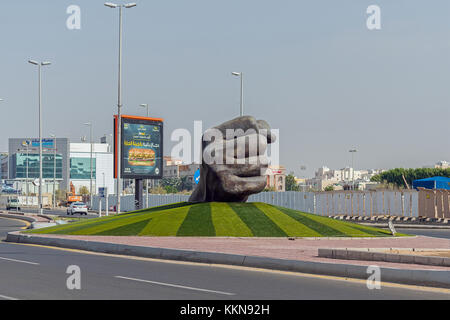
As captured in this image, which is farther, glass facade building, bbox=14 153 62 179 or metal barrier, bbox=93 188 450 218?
glass facade building, bbox=14 153 62 179

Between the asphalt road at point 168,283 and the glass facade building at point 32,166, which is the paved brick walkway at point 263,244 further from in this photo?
the glass facade building at point 32,166

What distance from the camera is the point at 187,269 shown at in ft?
55.1

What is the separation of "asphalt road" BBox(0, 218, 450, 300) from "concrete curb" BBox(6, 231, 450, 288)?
0.50 m

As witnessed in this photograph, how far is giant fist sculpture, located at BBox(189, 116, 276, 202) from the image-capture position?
3033 centimetres

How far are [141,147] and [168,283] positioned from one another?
122 ft

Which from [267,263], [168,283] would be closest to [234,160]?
[267,263]

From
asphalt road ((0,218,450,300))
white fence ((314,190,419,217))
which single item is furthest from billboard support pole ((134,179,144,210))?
asphalt road ((0,218,450,300))

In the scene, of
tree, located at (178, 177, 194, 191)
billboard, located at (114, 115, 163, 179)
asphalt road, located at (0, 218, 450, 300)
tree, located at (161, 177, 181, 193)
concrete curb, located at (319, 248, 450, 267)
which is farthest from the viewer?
tree, located at (178, 177, 194, 191)

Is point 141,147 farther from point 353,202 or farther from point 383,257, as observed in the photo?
point 383,257

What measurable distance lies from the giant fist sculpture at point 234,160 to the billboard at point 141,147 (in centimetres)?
1814

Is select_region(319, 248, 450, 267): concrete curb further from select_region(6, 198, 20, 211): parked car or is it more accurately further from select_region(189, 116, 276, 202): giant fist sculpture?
select_region(6, 198, 20, 211): parked car

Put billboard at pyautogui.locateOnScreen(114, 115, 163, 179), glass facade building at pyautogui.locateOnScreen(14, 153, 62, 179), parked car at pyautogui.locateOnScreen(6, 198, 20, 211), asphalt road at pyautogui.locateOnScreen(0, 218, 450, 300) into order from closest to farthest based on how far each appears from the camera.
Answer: asphalt road at pyautogui.locateOnScreen(0, 218, 450, 300) → billboard at pyautogui.locateOnScreen(114, 115, 163, 179) → parked car at pyautogui.locateOnScreen(6, 198, 20, 211) → glass facade building at pyautogui.locateOnScreen(14, 153, 62, 179)

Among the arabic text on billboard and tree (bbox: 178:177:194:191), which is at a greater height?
the arabic text on billboard

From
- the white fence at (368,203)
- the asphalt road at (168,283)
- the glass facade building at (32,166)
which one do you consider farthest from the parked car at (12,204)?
the asphalt road at (168,283)
